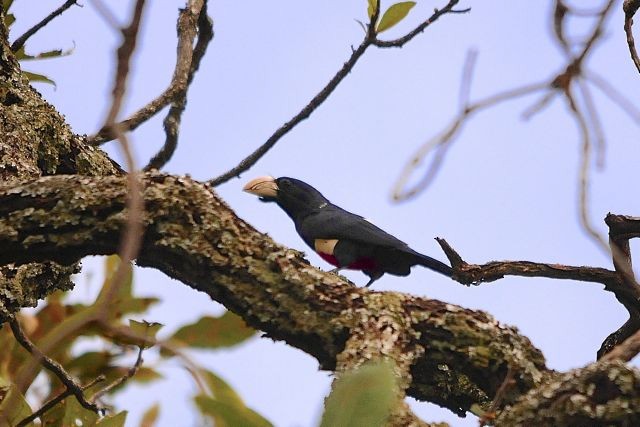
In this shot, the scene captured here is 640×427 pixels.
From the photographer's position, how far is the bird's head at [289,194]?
4984mm

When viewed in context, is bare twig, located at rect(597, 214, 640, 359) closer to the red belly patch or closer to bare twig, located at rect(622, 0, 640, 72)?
bare twig, located at rect(622, 0, 640, 72)

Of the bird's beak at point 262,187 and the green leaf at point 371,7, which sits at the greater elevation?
the bird's beak at point 262,187

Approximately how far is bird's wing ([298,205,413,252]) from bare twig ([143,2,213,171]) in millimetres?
1277

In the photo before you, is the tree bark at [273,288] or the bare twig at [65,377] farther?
the bare twig at [65,377]

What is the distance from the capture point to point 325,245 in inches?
180

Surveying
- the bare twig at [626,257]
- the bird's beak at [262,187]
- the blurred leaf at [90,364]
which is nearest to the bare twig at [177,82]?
the blurred leaf at [90,364]

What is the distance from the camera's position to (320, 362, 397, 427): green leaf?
0.83 m

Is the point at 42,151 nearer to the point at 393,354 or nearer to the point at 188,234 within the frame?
the point at 188,234

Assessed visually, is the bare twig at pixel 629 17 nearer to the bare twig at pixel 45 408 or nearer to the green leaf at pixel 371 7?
the green leaf at pixel 371 7

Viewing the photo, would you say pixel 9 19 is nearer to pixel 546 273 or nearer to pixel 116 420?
pixel 116 420

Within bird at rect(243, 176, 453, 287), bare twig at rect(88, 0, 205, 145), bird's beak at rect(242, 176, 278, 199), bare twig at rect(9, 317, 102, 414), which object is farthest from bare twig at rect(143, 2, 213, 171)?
bird's beak at rect(242, 176, 278, 199)

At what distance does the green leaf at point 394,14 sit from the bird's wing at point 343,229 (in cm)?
144

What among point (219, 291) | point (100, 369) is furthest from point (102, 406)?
point (219, 291)

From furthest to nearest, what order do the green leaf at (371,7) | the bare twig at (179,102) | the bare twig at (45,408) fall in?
the bare twig at (179,102) → the green leaf at (371,7) → the bare twig at (45,408)
